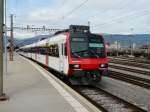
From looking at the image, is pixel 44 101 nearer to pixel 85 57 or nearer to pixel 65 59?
pixel 85 57

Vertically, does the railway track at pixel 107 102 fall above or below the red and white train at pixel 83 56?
below

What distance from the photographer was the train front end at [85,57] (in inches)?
667

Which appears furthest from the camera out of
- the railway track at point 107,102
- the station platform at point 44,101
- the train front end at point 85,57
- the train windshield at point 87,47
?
the train windshield at point 87,47

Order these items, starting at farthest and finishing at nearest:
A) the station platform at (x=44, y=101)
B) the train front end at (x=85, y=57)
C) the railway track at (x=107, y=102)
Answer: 1. the train front end at (x=85, y=57)
2. the railway track at (x=107, y=102)
3. the station platform at (x=44, y=101)

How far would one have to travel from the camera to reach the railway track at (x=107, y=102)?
468 inches

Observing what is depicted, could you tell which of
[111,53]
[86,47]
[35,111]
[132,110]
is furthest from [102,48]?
[111,53]

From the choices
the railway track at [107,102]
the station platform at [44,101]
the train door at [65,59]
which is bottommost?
the railway track at [107,102]

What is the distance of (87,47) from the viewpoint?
57.6 ft

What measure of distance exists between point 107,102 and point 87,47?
183 inches

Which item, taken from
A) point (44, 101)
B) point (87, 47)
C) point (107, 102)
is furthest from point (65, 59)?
point (44, 101)

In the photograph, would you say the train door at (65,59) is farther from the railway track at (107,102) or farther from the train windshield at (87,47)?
the railway track at (107,102)

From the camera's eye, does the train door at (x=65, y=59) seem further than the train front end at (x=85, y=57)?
Yes

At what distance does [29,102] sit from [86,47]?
7.76 meters

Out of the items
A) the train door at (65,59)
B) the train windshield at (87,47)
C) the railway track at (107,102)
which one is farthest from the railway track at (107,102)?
the train windshield at (87,47)
